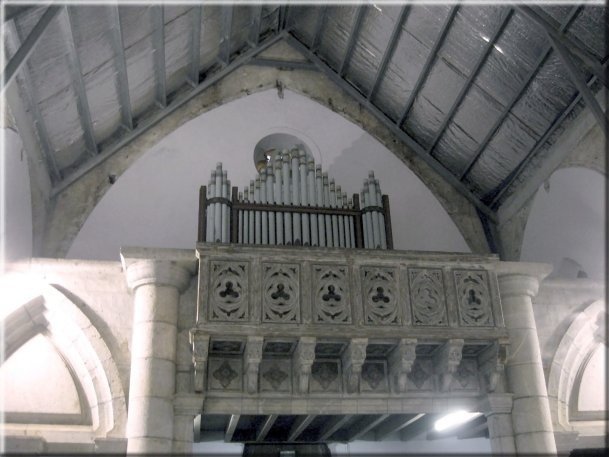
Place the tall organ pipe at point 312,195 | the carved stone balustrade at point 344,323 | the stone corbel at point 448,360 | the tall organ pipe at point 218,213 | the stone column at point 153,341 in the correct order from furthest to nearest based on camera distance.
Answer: the tall organ pipe at point 312,195, the tall organ pipe at point 218,213, the stone corbel at point 448,360, the carved stone balustrade at point 344,323, the stone column at point 153,341

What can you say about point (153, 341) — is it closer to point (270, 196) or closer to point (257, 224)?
point (257, 224)

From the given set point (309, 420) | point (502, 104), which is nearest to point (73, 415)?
→ point (309, 420)

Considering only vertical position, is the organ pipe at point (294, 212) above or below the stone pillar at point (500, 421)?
above

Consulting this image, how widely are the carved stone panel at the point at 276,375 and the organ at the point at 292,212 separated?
4.37 feet

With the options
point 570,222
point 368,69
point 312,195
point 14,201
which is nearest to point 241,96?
point 368,69

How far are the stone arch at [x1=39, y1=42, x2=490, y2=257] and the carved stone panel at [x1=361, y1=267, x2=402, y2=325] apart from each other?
299 cm

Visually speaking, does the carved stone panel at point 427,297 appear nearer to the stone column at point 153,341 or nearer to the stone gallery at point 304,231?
the stone gallery at point 304,231

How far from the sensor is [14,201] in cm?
695

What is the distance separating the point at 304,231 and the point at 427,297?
5.20 feet

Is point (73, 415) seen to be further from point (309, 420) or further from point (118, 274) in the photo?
point (309, 420)

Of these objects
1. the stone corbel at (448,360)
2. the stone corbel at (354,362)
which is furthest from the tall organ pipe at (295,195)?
the stone corbel at (448,360)

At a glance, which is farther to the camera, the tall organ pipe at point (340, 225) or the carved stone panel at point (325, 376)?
the tall organ pipe at point (340, 225)

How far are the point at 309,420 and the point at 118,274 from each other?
103 inches

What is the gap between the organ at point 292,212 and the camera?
734 cm
